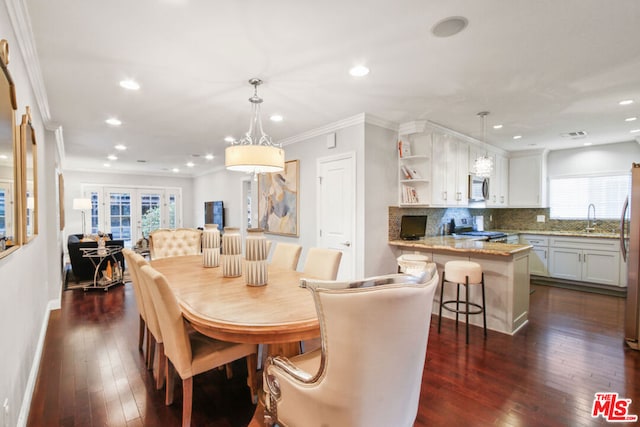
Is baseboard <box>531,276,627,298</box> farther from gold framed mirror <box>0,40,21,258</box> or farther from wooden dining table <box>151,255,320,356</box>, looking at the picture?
gold framed mirror <box>0,40,21,258</box>

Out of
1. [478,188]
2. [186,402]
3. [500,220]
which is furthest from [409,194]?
[500,220]

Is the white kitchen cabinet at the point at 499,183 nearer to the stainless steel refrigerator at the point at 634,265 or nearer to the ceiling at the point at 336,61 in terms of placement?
the ceiling at the point at 336,61

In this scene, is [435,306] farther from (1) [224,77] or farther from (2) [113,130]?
(2) [113,130]

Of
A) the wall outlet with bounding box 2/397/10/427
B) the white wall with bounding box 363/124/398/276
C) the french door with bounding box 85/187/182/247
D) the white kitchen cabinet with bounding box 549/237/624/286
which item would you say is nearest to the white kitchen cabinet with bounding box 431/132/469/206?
the white wall with bounding box 363/124/398/276

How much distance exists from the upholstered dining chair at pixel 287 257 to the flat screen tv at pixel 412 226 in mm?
1722

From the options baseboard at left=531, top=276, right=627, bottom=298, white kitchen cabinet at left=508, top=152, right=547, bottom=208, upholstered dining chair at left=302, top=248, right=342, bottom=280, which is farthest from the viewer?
white kitchen cabinet at left=508, top=152, right=547, bottom=208

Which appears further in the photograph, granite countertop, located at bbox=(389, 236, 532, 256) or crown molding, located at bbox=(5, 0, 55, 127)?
granite countertop, located at bbox=(389, 236, 532, 256)

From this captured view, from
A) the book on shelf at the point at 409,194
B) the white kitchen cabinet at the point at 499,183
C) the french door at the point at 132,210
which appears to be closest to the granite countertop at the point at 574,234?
the white kitchen cabinet at the point at 499,183

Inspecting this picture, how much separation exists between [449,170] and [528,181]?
2.54 metres

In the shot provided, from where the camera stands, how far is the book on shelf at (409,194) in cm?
408

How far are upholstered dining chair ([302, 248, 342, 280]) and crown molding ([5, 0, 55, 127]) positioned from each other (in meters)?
2.39

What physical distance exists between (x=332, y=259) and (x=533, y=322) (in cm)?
269

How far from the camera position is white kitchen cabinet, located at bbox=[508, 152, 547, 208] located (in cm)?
561

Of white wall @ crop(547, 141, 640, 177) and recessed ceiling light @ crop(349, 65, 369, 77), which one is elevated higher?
recessed ceiling light @ crop(349, 65, 369, 77)
